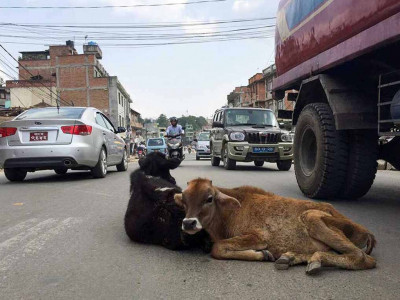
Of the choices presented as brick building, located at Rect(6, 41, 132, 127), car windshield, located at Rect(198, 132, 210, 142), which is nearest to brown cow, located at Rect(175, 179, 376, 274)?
car windshield, located at Rect(198, 132, 210, 142)

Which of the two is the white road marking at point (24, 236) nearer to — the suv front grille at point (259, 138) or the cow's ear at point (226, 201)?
the cow's ear at point (226, 201)

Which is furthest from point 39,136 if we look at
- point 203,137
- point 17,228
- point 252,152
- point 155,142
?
point 155,142

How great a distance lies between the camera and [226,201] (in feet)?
10.6

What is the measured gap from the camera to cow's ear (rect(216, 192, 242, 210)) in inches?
126

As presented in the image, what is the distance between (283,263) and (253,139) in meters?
8.82

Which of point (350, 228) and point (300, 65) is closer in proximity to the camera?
point (350, 228)

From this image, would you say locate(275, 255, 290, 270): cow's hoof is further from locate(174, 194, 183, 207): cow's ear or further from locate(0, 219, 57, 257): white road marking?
locate(0, 219, 57, 257): white road marking

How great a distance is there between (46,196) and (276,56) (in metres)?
5.07

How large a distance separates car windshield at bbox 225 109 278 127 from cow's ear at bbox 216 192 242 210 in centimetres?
958

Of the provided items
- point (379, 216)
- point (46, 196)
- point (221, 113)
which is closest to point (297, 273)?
point (379, 216)

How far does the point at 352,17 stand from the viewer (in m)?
4.67

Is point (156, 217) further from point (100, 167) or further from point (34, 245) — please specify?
point (100, 167)

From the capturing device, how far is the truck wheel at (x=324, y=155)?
18.2ft

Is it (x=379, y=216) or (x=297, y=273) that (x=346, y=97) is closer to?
(x=379, y=216)
